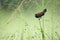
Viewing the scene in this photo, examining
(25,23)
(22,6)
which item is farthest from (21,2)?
(25,23)

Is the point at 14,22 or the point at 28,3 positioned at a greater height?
the point at 28,3

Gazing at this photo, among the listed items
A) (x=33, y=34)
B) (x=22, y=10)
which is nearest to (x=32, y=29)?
(x=33, y=34)

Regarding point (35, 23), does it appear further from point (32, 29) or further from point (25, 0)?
point (25, 0)

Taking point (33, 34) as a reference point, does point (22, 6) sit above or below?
above

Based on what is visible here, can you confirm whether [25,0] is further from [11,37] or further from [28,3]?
[11,37]

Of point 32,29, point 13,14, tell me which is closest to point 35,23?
point 32,29
